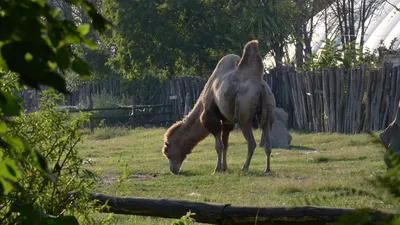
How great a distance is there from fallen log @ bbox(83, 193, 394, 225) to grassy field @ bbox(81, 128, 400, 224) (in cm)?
32

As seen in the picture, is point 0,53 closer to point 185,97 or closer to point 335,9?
point 185,97

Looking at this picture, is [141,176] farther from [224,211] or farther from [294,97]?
[294,97]

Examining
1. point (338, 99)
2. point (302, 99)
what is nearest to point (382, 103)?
point (338, 99)

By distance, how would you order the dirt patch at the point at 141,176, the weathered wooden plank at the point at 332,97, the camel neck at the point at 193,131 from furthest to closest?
the weathered wooden plank at the point at 332,97
the camel neck at the point at 193,131
the dirt patch at the point at 141,176

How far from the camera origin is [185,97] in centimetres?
2989

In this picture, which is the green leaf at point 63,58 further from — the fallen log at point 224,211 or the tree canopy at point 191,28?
the tree canopy at point 191,28

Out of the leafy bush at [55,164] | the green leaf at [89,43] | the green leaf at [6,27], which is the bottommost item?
the leafy bush at [55,164]

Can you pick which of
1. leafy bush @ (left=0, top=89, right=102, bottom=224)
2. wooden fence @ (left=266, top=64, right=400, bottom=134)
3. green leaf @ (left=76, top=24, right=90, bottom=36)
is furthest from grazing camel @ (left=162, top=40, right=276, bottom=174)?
green leaf @ (left=76, top=24, right=90, bottom=36)

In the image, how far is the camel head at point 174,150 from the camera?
15863 mm

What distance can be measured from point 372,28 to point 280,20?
44.5ft

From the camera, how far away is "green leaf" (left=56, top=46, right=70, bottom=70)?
254 centimetres

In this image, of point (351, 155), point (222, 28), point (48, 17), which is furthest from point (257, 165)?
point (222, 28)

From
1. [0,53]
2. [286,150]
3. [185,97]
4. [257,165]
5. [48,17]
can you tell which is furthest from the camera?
[185,97]

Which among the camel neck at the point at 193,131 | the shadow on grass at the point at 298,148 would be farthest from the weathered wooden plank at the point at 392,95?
the camel neck at the point at 193,131
